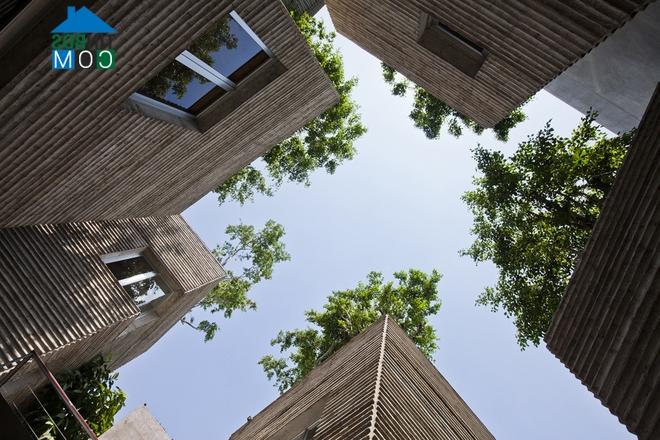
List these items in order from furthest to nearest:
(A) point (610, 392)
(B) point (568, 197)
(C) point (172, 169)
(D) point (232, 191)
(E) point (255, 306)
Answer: (E) point (255, 306) → (D) point (232, 191) → (B) point (568, 197) → (C) point (172, 169) → (A) point (610, 392)

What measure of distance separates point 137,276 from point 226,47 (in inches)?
218

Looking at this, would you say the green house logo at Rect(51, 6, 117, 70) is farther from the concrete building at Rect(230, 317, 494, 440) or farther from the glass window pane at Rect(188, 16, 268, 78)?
the concrete building at Rect(230, 317, 494, 440)

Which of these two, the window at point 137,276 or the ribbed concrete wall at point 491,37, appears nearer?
the ribbed concrete wall at point 491,37

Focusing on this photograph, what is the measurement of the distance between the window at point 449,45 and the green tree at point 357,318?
13986 mm

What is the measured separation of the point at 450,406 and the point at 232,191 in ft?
47.6

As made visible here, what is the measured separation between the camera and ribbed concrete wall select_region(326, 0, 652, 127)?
15.5 ft

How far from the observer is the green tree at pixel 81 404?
774 centimetres

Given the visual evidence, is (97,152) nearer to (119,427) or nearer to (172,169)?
(172,169)

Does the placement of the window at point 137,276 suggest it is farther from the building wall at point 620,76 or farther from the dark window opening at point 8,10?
the building wall at point 620,76

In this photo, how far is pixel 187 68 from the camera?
6.36 m

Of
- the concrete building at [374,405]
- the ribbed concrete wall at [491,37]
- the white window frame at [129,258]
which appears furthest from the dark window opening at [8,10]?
the concrete building at [374,405]

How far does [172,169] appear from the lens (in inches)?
330

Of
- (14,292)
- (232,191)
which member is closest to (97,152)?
(14,292)

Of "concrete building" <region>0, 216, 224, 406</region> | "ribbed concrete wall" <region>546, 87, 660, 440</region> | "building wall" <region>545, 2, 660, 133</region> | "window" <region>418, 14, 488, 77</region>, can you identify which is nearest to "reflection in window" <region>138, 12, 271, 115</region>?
"window" <region>418, 14, 488, 77</region>
